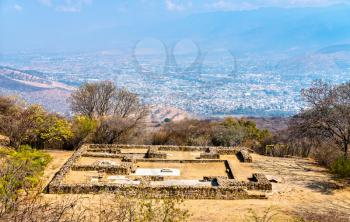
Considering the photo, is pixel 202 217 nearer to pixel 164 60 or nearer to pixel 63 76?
pixel 63 76

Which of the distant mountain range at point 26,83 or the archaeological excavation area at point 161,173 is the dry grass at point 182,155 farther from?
the distant mountain range at point 26,83

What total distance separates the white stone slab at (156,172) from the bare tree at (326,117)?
318 inches

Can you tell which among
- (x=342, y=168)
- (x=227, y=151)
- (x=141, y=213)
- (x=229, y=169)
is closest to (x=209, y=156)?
A: (x=227, y=151)

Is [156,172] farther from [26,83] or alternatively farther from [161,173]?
[26,83]

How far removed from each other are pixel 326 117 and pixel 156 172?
10046mm

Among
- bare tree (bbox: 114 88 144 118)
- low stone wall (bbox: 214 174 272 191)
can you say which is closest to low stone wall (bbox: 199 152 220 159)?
low stone wall (bbox: 214 174 272 191)

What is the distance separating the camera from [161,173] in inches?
977

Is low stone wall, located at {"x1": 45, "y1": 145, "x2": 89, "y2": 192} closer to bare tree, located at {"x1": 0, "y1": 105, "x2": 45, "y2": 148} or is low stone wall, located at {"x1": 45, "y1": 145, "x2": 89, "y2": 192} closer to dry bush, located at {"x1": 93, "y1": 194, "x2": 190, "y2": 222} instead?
bare tree, located at {"x1": 0, "y1": 105, "x2": 45, "y2": 148}

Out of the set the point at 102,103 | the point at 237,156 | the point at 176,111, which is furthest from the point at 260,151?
the point at 176,111

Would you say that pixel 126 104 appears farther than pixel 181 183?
Yes

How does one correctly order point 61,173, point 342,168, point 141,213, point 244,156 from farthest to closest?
point 244,156 → point 342,168 → point 61,173 → point 141,213

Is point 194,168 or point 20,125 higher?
point 20,125

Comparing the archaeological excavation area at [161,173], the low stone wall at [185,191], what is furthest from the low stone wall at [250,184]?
the low stone wall at [185,191]

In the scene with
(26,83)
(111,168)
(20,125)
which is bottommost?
(111,168)
